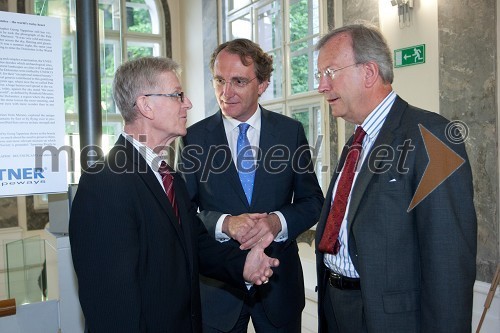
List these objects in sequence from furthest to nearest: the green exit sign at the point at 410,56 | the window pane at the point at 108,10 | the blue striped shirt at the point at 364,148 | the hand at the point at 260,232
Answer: the green exit sign at the point at 410,56 → the window pane at the point at 108,10 → the hand at the point at 260,232 → the blue striped shirt at the point at 364,148

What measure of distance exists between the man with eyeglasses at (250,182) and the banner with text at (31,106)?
64 cm

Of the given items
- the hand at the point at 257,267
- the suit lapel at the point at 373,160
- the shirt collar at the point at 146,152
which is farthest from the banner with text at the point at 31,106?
the suit lapel at the point at 373,160

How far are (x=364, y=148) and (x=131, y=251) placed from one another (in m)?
0.98

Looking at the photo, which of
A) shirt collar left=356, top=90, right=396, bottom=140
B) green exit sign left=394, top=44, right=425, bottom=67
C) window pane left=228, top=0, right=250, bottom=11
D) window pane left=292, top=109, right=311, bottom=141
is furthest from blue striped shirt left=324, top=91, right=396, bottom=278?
window pane left=228, top=0, right=250, bottom=11

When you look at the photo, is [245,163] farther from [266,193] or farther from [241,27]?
[241,27]

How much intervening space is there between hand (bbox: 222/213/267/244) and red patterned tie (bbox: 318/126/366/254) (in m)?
0.31

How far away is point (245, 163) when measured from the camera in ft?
7.66

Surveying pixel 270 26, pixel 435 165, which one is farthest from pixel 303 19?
pixel 435 165

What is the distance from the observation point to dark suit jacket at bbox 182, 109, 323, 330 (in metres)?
2.22

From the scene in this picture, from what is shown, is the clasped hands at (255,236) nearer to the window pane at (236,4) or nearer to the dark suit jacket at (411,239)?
the dark suit jacket at (411,239)

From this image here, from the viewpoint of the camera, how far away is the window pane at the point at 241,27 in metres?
8.47

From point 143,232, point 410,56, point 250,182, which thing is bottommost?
point 143,232

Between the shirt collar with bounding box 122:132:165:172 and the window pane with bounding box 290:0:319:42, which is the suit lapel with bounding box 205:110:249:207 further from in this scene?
the window pane with bounding box 290:0:319:42

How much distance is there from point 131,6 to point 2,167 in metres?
8.56
